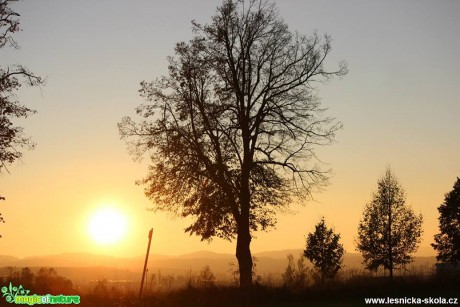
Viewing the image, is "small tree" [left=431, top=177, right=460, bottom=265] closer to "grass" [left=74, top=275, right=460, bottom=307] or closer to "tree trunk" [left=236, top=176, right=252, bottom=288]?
"grass" [left=74, top=275, right=460, bottom=307]

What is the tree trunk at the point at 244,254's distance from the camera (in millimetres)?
28719

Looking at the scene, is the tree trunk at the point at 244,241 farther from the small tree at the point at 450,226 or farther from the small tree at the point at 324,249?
the small tree at the point at 450,226

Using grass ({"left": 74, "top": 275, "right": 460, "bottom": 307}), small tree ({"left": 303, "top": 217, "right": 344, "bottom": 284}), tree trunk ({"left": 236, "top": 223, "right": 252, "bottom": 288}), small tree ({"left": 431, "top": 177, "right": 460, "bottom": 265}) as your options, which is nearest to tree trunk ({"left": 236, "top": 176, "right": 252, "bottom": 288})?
tree trunk ({"left": 236, "top": 223, "right": 252, "bottom": 288})

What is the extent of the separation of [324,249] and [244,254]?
21.6 meters

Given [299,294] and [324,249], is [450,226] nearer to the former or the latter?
[324,249]

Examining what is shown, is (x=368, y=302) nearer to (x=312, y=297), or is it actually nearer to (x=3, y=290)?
(x=312, y=297)

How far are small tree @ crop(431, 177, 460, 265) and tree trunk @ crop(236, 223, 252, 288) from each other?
33742 millimetres

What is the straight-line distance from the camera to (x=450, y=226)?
55.0 metres

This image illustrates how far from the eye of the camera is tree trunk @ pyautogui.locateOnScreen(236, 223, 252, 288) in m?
28.7

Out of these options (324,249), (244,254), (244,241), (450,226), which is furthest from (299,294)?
(450,226)

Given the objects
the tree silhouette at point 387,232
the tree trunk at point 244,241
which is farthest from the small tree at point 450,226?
the tree trunk at point 244,241

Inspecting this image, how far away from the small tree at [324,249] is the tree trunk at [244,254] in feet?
68.4

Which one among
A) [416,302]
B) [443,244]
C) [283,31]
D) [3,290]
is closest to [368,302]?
[416,302]

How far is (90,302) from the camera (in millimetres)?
25891
